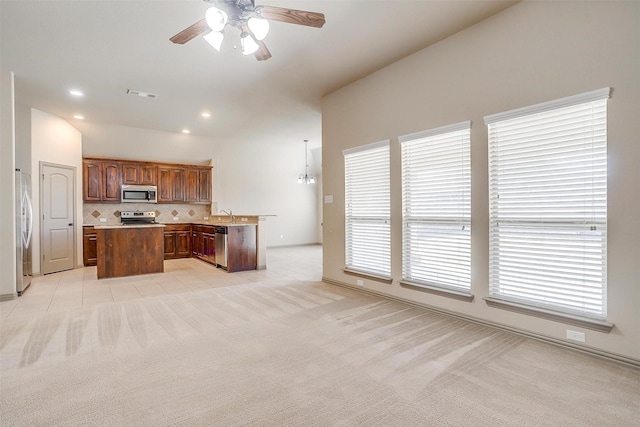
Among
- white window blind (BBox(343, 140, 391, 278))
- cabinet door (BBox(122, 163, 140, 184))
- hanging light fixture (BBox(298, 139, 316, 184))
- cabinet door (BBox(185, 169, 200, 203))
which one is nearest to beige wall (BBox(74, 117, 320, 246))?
Result: hanging light fixture (BBox(298, 139, 316, 184))

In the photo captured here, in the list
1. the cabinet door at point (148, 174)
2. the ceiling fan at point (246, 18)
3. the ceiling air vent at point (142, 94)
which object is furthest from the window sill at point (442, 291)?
the cabinet door at point (148, 174)

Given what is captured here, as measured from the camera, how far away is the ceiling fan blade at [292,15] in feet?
8.03

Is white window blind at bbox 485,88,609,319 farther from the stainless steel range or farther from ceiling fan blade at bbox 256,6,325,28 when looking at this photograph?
the stainless steel range

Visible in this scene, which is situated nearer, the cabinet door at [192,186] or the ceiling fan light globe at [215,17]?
the ceiling fan light globe at [215,17]

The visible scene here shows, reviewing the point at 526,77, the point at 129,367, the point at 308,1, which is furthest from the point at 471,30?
the point at 129,367

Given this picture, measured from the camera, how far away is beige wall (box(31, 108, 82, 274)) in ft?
19.5

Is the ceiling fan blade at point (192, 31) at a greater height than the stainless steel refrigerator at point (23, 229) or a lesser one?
greater

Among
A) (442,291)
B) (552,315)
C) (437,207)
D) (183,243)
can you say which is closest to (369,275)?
(442,291)

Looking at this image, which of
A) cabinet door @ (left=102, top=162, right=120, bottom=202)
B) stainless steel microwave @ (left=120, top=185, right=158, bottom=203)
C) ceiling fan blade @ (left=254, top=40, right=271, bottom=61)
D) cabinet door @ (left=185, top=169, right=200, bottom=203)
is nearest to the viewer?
ceiling fan blade @ (left=254, top=40, right=271, bottom=61)

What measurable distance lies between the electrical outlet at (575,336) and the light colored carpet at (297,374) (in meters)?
0.14

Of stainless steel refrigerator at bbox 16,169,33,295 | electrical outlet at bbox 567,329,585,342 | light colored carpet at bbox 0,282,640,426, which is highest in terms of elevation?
stainless steel refrigerator at bbox 16,169,33,295

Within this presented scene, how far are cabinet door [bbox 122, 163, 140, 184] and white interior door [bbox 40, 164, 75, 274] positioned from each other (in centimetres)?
105

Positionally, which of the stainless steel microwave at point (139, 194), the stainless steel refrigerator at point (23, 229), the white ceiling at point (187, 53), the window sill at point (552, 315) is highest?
the white ceiling at point (187, 53)

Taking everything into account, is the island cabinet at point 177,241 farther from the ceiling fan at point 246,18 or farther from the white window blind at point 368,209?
the ceiling fan at point 246,18
